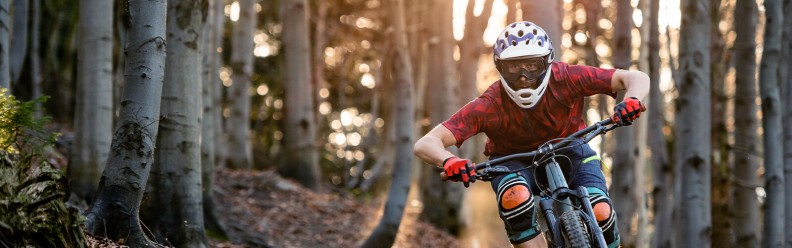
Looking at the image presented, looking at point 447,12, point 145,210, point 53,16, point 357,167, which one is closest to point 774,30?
point 447,12

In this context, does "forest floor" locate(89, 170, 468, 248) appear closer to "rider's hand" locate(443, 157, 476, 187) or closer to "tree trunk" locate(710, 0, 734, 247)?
"tree trunk" locate(710, 0, 734, 247)

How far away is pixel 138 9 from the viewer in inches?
295

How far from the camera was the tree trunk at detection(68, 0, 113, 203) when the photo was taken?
10430mm

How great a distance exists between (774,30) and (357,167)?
65.8 feet

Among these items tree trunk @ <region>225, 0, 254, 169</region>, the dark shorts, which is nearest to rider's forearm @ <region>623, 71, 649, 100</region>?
the dark shorts

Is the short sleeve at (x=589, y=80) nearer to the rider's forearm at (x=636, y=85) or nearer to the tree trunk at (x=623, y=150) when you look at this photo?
the rider's forearm at (x=636, y=85)

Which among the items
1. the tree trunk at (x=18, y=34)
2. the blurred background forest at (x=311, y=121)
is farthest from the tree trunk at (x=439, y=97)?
the tree trunk at (x=18, y=34)

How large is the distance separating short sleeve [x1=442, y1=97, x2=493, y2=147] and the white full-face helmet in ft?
0.70

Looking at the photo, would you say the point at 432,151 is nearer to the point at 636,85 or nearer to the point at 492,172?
the point at 492,172

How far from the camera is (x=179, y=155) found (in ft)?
30.0

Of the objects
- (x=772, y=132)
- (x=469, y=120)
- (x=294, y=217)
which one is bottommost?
(x=294, y=217)

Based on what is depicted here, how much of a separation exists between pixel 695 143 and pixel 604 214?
6.47 m

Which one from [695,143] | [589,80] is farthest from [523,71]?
[695,143]

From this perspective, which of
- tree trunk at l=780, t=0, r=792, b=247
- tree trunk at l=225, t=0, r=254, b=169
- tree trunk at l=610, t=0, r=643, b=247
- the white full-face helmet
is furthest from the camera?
tree trunk at l=225, t=0, r=254, b=169
